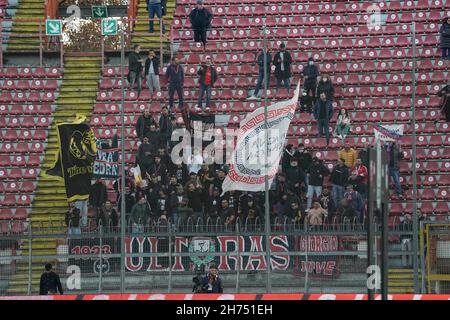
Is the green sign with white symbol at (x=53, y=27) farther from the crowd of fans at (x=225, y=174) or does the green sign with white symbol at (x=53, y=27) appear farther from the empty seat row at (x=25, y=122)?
the crowd of fans at (x=225, y=174)

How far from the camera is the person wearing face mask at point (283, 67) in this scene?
30.3 meters

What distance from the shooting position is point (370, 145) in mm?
29641

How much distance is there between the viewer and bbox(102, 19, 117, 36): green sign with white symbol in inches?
1292

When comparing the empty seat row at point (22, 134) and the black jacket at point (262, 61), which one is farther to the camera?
the empty seat row at point (22, 134)

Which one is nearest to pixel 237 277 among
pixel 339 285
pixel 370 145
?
pixel 339 285

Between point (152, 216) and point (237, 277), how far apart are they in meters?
2.19

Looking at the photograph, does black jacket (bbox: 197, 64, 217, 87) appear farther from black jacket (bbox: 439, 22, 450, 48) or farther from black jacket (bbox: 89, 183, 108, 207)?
black jacket (bbox: 439, 22, 450, 48)

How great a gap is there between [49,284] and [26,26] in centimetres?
1223

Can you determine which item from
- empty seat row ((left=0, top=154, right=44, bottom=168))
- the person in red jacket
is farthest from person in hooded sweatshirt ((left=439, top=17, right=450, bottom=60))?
empty seat row ((left=0, top=154, right=44, bottom=168))

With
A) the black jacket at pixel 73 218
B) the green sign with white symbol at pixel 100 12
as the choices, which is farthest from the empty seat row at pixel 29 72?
the black jacket at pixel 73 218

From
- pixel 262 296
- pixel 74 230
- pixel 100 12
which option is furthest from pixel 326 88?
pixel 100 12

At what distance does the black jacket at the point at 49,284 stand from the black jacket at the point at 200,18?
30.5ft

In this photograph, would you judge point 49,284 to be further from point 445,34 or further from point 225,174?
point 445,34
